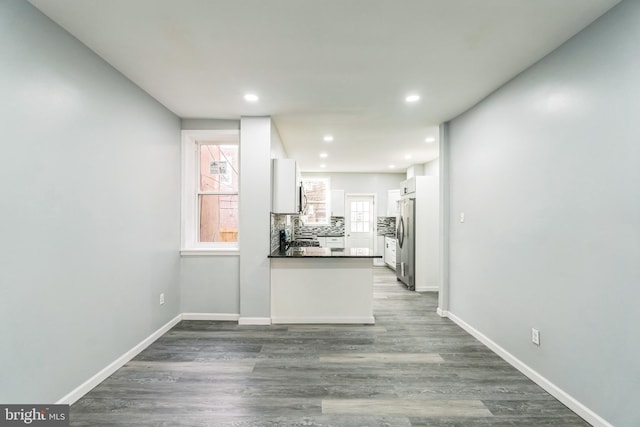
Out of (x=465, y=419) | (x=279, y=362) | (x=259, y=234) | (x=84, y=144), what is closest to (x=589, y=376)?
(x=465, y=419)

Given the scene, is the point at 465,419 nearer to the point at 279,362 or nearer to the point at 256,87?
the point at 279,362

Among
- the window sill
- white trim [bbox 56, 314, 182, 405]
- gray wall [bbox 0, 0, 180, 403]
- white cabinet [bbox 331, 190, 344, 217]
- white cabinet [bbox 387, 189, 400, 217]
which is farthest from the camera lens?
white cabinet [bbox 331, 190, 344, 217]

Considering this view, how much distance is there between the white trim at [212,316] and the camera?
3545 millimetres

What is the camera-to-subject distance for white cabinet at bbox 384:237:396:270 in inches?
261

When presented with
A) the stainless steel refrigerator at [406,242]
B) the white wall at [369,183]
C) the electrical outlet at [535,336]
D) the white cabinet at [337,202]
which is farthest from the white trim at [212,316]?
the white wall at [369,183]

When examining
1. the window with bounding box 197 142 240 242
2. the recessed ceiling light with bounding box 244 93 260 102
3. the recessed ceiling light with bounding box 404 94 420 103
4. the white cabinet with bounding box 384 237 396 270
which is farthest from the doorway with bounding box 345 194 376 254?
the recessed ceiling light with bounding box 244 93 260 102

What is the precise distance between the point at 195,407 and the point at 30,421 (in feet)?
2.97

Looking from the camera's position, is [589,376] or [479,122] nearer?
[589,376]

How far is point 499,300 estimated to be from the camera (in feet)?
8.75

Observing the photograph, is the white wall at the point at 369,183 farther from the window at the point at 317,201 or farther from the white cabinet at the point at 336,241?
the white cabinet at the point at 336,241

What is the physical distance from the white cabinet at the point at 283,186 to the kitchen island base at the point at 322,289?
711 millimetres

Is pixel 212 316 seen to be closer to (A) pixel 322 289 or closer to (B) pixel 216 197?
(A) pixel 322 289

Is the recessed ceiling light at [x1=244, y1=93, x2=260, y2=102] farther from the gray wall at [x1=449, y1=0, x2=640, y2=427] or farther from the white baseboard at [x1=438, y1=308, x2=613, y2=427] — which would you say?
the white baseboard at [x1=438, y1=308, x2=613, y2=427]

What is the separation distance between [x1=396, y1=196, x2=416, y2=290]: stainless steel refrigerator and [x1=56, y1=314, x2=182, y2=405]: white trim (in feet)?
13.2
